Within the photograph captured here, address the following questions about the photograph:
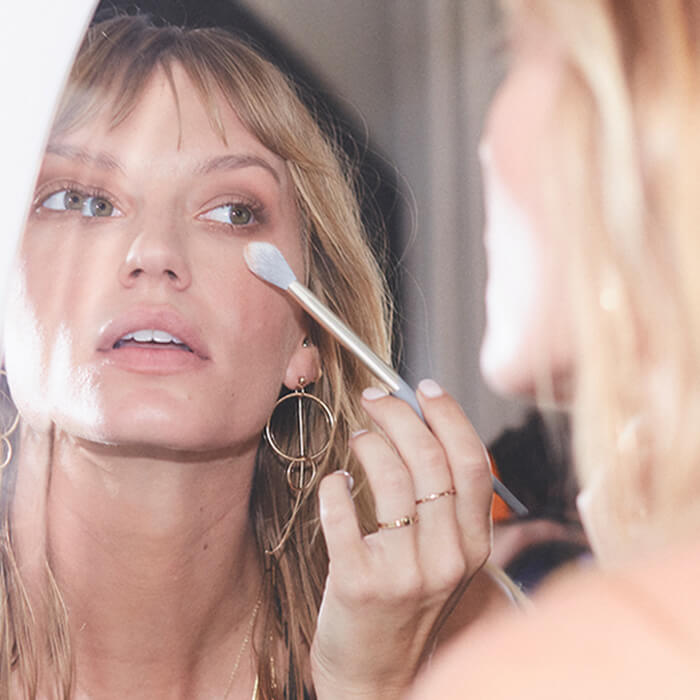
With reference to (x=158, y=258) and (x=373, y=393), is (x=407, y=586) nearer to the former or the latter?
(x=373, y=393)

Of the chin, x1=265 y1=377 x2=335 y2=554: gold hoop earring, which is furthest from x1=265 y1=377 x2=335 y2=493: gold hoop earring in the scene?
the chin

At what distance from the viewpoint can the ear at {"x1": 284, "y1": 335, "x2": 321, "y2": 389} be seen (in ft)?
1.66

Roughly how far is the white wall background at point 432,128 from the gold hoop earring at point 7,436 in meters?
0.24

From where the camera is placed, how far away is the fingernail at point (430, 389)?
0.47m

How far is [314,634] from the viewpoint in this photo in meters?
0.50

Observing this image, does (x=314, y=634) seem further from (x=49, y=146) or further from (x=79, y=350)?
(x=49, y=146)

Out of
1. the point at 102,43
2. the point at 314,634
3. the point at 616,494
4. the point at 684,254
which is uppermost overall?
the point at 102,43

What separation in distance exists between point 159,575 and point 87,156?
24cm

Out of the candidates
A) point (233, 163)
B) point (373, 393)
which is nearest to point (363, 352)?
point (373, 393)

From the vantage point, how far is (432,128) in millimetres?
473

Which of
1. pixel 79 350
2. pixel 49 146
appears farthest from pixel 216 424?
pixel 49 146

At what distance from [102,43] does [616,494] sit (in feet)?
1.24

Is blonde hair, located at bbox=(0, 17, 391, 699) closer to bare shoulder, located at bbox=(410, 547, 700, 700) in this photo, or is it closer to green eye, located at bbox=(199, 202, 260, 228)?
green eye, located at bbox=(199, 202, 260, 228)

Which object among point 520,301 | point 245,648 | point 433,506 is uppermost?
point 520,301
